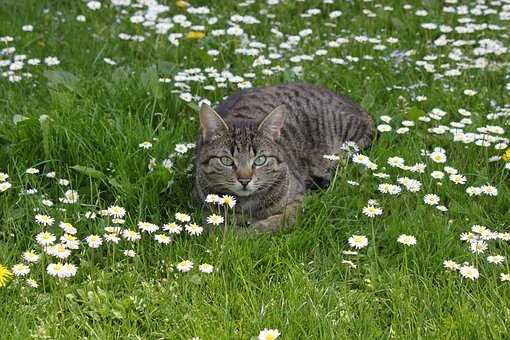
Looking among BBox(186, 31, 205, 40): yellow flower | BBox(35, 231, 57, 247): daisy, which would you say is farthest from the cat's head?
BBox(186, 31, 205, 40): yellow flower

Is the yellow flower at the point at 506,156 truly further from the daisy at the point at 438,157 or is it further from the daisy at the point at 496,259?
the daisy at the point at 496,259

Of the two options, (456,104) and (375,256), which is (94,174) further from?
(456,104)

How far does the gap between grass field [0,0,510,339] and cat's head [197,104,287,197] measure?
0.24m

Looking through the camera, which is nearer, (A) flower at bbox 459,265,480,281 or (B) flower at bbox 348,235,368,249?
(A) flower at bbox 459,265,480,281

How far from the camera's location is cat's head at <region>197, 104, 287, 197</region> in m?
4.73

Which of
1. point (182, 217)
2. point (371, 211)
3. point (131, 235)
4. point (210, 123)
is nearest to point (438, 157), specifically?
point (371, 211)

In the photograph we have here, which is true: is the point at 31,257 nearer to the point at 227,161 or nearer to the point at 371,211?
the point at 227,161

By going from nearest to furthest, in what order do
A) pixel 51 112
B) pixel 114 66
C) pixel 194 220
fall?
pixel 194 220, pixel 51 112, pixel 114 66

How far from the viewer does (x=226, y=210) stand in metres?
4.36

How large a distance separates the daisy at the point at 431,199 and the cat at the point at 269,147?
0.71 m

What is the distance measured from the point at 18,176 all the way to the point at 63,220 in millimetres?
589

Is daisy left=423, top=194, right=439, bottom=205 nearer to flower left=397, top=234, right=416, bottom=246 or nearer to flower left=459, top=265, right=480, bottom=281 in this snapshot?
flower left=397, top=234, right=416, bottom=246

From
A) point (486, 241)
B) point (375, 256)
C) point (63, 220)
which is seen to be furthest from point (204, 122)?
point (486, 241)

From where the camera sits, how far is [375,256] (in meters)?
4.24
